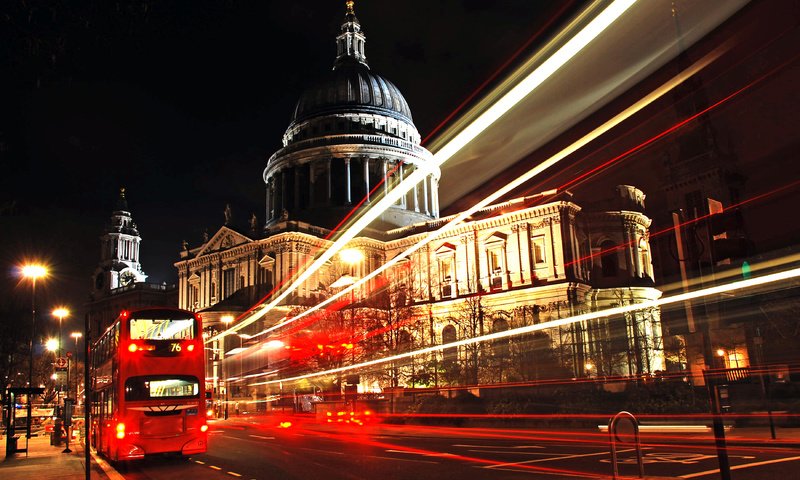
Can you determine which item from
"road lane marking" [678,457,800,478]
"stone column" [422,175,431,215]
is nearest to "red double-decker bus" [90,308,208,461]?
"road lane marking" [678,457,800,478]

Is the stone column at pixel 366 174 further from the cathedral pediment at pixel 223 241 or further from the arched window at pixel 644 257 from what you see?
the arched window at pixel 644 257

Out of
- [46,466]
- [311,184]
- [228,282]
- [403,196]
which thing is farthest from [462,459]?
[311,184]

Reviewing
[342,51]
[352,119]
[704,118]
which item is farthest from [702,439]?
[342,51]

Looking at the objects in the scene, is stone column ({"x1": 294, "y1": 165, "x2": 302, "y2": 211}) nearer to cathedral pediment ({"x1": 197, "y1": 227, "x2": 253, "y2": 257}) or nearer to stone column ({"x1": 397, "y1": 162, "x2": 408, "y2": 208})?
stone column ({"x1": 397, "y1": 162, "x2": 408, "y2": 208})

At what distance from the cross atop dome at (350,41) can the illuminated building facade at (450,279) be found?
21.2m

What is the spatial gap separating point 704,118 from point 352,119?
279 ft

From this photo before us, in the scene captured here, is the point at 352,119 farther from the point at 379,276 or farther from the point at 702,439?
the point at 702,439

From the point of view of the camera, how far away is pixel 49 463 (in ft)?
69.7

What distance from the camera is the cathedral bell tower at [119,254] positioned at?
11669 cm

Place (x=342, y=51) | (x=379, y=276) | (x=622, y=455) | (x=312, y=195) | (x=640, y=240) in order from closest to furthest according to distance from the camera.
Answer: (x=622, y=455)
(x=640, y=240)
(x=379, y=276)
(x=312, y=195)
(x=342, y=51)

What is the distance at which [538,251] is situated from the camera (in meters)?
63.4

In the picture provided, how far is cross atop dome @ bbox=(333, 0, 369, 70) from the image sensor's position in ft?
348

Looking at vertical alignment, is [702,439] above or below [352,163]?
below

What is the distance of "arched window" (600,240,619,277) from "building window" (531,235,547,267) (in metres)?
6.95
